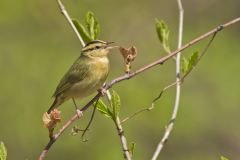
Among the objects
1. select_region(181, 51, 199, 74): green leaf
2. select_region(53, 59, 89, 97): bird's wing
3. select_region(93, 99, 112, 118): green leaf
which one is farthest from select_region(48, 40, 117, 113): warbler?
select_region(93, 99, 112, 118): green leaf

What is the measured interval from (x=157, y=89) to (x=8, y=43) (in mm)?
2531

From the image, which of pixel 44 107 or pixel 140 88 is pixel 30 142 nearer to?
pixel 44 107

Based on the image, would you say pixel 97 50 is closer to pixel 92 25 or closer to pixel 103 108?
pixel 92 25

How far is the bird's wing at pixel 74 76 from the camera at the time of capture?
16.6ft

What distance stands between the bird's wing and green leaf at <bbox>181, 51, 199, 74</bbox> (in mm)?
2148

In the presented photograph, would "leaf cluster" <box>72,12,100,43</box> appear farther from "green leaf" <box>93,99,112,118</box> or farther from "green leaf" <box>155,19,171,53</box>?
"green leaf" <box>93,99,112,118</box>

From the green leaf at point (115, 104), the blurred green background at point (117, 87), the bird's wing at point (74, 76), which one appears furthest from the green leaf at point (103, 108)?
the blurred green background at point (117, 87)

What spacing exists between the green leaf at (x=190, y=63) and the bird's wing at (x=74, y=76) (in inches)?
84.5

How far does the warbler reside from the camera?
4.92 meters

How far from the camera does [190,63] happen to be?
294 centimetres

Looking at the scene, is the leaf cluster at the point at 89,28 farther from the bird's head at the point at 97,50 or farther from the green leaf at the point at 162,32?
the bird's head at the point at 97,50

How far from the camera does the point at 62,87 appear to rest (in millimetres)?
5059

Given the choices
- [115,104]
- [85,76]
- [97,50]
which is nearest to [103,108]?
[115,104]

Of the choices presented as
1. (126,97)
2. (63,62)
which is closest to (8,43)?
(63,62)
